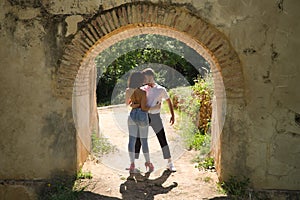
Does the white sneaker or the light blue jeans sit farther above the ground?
the light blue jeans

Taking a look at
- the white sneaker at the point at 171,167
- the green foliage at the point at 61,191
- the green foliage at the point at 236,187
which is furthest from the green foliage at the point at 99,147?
the green foliage at the point at 236,187

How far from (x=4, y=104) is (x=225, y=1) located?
3316mm

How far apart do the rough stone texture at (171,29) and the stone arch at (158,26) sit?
13 mm

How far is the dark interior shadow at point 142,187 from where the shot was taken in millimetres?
4582

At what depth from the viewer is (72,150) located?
4594 millimetres

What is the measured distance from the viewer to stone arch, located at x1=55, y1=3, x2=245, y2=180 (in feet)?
14.1

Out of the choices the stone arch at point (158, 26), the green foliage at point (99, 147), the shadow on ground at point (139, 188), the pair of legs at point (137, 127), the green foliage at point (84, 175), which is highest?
the stone arch at point (158, 26)

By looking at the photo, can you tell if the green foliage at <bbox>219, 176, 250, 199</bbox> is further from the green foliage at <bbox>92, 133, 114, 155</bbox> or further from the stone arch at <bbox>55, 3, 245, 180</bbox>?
the green foliage at <bbox>92, 133, 114, 155</bbox>

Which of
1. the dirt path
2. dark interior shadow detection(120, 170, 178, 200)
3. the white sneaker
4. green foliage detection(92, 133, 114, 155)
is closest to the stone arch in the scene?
the dirt path

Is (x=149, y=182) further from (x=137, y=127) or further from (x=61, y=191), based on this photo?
(x=61, y=191)

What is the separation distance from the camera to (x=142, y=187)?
190 inches

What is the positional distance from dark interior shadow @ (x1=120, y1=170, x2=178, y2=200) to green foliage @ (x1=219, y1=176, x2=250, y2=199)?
2.63ft

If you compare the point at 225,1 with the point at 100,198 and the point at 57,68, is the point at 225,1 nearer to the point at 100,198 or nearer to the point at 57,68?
the point at 57,68

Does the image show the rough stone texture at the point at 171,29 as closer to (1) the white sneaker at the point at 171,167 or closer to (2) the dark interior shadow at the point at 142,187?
(2) the dark interior shadow at the point at 142,187
